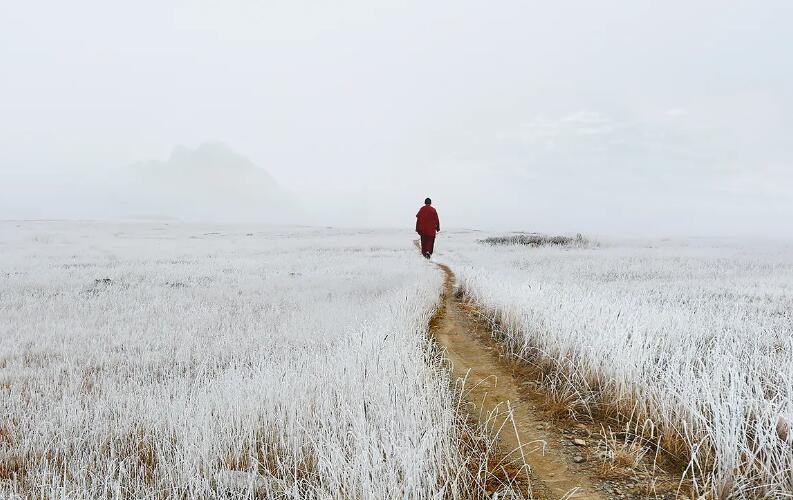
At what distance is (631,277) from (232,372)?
16198 mm

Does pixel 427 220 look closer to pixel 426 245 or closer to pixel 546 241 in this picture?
pixel 426 245

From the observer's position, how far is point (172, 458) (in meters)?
3.63

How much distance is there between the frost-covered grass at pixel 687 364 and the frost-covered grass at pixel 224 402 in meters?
1.56

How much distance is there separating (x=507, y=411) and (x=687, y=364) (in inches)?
67.5

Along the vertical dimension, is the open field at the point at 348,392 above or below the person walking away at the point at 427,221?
below

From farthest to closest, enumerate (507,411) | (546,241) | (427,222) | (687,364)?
(546,241) < (427,222) < (507,411) < (687,364)

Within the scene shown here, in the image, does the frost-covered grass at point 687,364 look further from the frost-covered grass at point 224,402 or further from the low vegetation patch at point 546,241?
the low vegetation patch at point 546,241

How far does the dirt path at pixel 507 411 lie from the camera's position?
3197 mm

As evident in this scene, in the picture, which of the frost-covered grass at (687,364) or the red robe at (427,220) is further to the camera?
the red robe at (427,220)

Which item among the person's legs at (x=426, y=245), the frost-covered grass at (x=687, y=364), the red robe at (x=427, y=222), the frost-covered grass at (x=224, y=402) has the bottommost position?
the frost-covered grass at (x=224, y=402)

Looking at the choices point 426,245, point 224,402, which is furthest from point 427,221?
point 224,402

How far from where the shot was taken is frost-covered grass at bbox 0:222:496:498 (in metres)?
3.14

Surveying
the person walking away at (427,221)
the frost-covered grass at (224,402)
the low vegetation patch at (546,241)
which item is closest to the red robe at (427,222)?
the person walking away at (427,221)

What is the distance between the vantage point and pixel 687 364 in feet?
13.7
